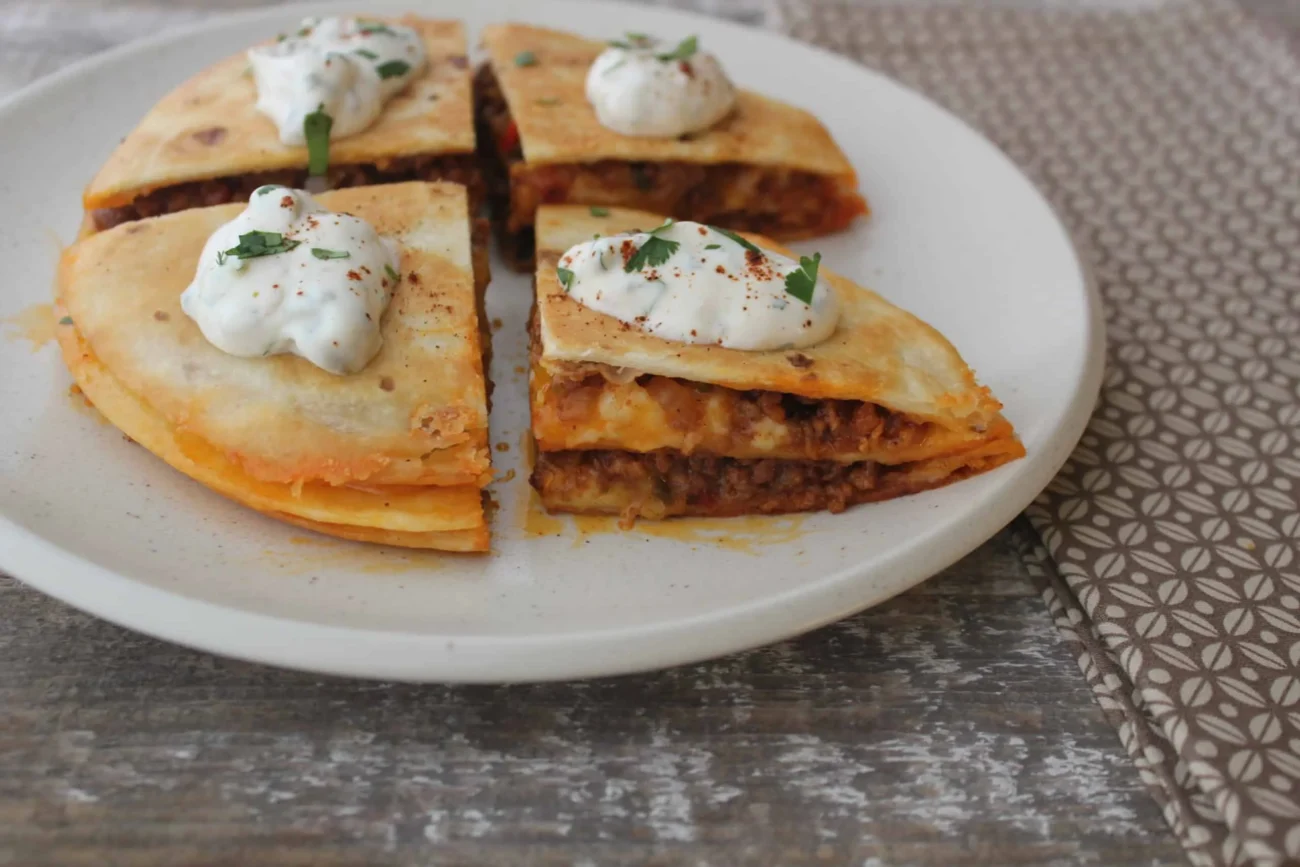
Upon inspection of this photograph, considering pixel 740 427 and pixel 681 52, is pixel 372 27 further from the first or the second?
pixel 740 427

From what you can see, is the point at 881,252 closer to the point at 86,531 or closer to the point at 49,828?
the point at 86,531

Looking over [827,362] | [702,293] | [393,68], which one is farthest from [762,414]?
[393,68]

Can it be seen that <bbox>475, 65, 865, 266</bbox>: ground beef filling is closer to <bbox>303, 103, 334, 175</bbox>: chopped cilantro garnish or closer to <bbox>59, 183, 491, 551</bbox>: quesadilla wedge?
<bbox>303, 103, 334, 175</bbox>: chopped cilantro garnish

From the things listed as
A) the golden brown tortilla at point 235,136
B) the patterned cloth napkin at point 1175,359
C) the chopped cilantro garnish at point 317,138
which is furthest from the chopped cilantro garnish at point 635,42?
the patterned cloth napkin at point 1175,359

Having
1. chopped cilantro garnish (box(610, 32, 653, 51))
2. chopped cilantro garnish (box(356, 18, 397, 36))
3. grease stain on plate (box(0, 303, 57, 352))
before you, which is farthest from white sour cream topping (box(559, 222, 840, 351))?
chopped cilantro garnish (box(356, 18, 397, 36))

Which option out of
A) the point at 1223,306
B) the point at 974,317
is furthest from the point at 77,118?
the point at 1223,306

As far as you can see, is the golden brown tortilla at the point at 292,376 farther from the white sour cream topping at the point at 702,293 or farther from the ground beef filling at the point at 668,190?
the ground beef filling at the point at 668,190
